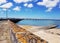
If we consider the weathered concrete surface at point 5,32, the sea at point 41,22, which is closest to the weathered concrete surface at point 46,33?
the sea at point 41,22

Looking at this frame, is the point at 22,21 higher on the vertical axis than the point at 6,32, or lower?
higher

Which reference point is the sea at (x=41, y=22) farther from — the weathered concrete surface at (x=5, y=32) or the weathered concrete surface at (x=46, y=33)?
the weathered concrete surface at (x=5, y=32)

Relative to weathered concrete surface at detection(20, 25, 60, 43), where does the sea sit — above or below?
above

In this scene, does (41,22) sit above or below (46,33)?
above

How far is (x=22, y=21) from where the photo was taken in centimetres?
247

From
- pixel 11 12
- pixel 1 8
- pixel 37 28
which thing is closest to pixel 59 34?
pixel 37 28

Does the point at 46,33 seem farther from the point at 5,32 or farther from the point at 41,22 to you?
the point at 5,32

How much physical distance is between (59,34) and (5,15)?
81 centimetres

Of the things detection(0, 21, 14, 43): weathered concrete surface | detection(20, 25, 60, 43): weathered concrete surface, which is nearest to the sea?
detection(20, 25, 60, 43): weathered concrete surface

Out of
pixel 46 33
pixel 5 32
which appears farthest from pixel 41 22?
pixel 5 32

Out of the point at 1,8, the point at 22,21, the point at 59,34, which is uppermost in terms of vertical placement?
the point at 1,8

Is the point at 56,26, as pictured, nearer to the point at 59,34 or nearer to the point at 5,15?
the point at 59,34

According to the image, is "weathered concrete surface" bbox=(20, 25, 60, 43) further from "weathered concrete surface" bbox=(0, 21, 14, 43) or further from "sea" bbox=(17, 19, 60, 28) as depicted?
"weathered concrete surface" bbox=(0, 21, 14, 43)

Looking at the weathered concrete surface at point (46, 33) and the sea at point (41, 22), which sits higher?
the sea at point (41, 22)
